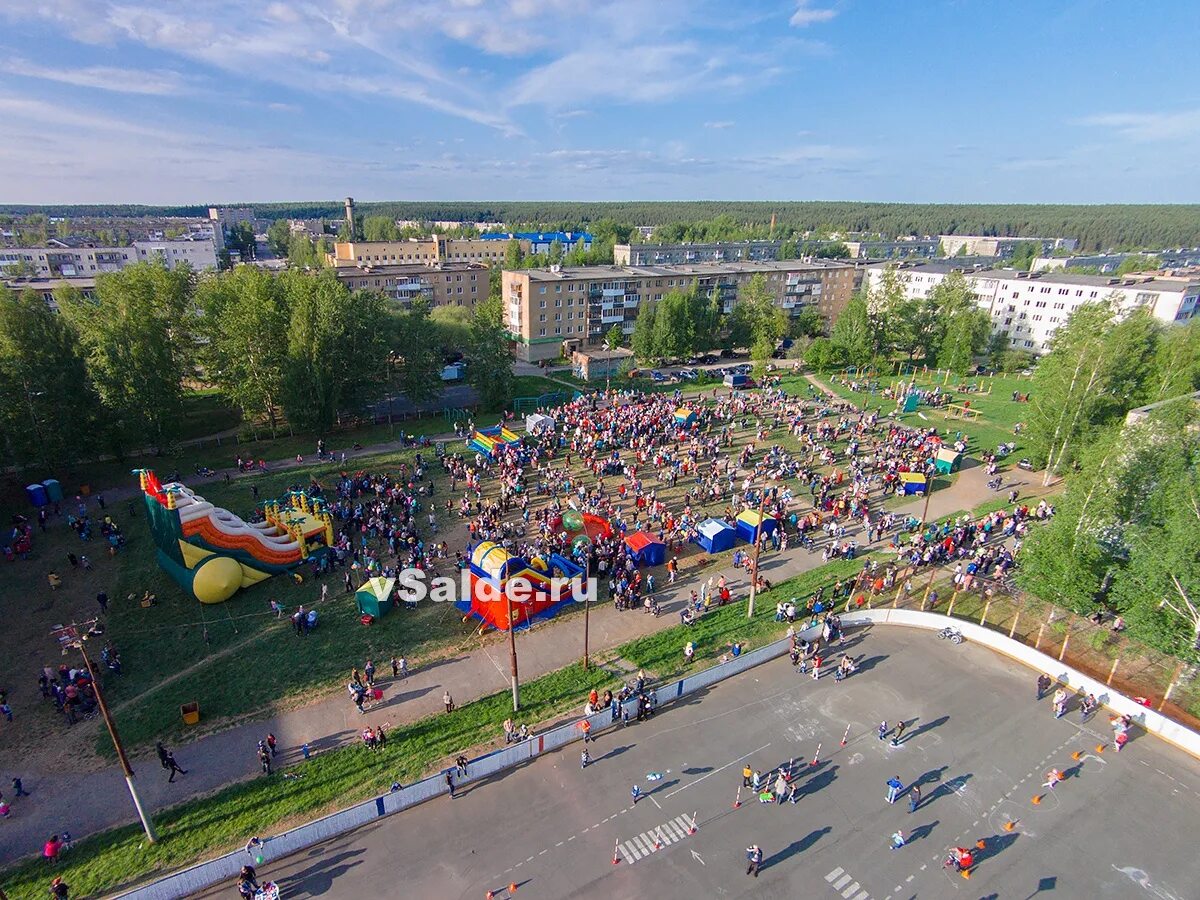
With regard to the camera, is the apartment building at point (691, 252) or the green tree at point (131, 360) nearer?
the green tree at point (131, 360)

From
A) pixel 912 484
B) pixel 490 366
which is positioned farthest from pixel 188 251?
pixel 912 484

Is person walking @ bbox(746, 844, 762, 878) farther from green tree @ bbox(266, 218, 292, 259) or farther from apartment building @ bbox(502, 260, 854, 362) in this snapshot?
green tree @ bbox(266, 218, 292, 259)

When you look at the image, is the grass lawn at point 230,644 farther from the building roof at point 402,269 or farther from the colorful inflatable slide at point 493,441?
the building roof at point 402,269

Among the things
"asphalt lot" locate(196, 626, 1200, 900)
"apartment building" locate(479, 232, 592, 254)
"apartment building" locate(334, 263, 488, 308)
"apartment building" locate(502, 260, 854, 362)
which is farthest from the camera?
"apartment building" locate(479, 232, 592, 254)

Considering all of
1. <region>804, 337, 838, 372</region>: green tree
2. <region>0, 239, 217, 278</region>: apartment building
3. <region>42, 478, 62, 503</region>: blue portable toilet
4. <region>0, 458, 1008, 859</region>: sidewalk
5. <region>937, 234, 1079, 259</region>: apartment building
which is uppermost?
<region>937, 234, 1079, 259</region>: apartment building

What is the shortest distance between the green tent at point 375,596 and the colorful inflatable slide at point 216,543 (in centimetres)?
425

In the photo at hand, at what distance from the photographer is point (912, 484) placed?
101 feet

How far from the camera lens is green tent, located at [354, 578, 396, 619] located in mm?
20766

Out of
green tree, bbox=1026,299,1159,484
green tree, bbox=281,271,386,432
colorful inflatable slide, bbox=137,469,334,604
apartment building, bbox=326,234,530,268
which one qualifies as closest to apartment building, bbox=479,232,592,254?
apartment building, bbox=326,234,530,268

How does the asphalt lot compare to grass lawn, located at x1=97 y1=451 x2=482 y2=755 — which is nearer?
the asphalt lot

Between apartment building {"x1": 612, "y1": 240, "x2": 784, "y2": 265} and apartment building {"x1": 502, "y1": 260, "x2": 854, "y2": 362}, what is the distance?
21.1 m

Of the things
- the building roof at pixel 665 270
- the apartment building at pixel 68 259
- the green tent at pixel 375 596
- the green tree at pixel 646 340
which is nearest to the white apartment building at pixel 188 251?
the apartment building at pixel 68 259

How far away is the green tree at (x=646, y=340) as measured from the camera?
58.8 m

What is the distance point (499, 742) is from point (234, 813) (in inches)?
238
